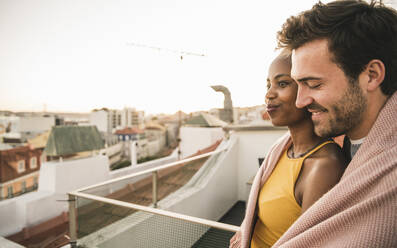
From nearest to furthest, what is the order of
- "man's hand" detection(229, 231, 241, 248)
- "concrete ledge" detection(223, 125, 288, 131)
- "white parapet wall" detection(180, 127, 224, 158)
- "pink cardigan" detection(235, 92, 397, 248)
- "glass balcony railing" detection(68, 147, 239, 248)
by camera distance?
"pink cardigan" detection(235, 92, 397, 248) → "man's hand" detection(229, 231, 241, 248) → "glass balcony railing" detection(68, 147, 239, 248) → "concrete ledge" detection(223, 125, 288, 131) → "white parapet wall" detection(180, 127, 224, 158)

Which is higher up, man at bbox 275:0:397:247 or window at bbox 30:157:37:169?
man at bbox 275:0:397:247

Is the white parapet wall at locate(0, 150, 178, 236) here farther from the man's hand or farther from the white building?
the white building

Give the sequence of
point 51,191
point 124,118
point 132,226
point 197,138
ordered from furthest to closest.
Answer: point 124,118, point 197,138, point 51,191, point 132,226

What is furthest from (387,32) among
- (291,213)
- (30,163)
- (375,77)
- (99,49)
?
(30,163)

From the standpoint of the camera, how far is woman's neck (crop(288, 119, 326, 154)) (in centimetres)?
93

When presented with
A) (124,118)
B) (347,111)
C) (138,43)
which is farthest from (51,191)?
(124,118)

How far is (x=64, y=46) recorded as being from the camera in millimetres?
15578

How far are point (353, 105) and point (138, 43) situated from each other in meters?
20.8

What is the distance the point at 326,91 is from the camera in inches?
27.6

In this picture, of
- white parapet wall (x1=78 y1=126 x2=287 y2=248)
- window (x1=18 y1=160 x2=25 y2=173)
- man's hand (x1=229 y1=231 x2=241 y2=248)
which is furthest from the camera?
window (x1=18 y1=160 x2=25 y2=173)

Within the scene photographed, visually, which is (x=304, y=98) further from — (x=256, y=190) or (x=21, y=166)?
(x=21, y=166)

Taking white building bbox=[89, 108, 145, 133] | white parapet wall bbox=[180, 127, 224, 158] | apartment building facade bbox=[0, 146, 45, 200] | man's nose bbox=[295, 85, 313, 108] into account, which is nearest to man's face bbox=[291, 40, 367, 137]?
man's nose bbox=[295, 85, 313, 108]

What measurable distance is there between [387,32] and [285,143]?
62 cm

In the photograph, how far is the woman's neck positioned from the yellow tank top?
63 mm
